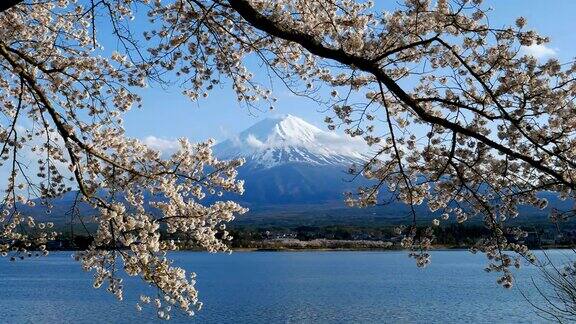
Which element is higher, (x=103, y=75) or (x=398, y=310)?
(x=103, y=75)

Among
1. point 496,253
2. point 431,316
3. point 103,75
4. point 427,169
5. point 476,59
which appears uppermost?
point 103,75

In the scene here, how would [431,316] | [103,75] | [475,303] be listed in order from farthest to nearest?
[475,303] → [431,316] → [103,75]

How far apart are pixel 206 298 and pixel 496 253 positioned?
108 feet

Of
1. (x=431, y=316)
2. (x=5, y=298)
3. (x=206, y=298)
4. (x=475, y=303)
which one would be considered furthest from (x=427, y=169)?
(x=5, y=298)

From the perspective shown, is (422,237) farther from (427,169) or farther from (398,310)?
(398,310)

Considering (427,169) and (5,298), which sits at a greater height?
(427,169)

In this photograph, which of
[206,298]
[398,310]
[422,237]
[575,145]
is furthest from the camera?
[206,298]

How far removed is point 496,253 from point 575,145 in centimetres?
119

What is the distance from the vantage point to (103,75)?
251 inches

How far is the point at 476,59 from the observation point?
485 cm

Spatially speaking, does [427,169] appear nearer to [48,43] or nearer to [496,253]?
[496,253]

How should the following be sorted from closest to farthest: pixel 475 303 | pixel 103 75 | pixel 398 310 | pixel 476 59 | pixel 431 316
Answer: pixel 476 59
pixel 103 75
pixel 431 316
pixel 398 310
pixel 475 303

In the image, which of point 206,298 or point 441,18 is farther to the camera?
point 206,298

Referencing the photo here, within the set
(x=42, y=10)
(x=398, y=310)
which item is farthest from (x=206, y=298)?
(x=42, y=10)
